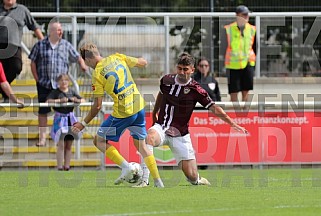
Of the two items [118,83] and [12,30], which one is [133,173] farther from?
[12,30]

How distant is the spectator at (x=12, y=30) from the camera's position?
1714 centimetres

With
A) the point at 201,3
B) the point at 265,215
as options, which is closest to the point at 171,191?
the point at 265,215

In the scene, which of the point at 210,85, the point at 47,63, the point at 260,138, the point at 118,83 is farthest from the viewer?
the point at 210,85

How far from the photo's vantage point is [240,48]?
18.5 metres

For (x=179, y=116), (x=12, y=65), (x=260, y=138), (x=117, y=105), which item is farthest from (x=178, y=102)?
(x=260, y=138)

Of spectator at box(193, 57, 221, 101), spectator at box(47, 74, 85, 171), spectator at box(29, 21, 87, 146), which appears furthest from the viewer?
spectator at box(193, 57, 221, 101)

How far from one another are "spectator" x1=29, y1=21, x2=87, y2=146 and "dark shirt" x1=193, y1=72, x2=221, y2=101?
2.25 m

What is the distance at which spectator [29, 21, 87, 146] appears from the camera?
1767 cm

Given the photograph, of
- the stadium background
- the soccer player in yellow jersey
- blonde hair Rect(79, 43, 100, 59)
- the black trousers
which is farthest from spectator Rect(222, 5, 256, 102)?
blonde hair Rect(79, 43, 100, 59)

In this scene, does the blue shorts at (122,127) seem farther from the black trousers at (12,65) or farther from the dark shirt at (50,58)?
the dark shirt at (50,58)

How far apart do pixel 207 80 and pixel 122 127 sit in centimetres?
529

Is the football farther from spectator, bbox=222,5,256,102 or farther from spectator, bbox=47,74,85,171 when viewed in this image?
spectator, bbox=222,5,256,102

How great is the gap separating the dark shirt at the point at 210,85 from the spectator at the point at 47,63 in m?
2.25

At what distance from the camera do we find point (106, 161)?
17844 millimetres
